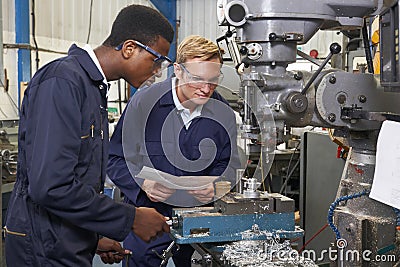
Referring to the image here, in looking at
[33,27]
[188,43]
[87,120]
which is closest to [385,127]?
[87,120]

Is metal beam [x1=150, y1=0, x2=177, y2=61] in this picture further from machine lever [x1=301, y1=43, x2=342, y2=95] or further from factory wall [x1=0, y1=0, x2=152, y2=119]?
machine lever [x1=301, y1=43, x2=342, y2=95]

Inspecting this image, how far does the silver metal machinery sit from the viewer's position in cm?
111

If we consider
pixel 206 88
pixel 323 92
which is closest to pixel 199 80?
pixel 206 88

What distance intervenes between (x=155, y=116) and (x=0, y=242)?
944 millimetres

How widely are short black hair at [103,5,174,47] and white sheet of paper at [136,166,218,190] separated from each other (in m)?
0.46

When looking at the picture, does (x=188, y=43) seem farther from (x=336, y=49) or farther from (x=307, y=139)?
(x=307, y=139)

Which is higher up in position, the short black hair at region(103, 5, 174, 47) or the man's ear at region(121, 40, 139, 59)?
the short black hair at region(103, 5, 174, 47)

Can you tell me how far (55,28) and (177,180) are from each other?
8.26ft

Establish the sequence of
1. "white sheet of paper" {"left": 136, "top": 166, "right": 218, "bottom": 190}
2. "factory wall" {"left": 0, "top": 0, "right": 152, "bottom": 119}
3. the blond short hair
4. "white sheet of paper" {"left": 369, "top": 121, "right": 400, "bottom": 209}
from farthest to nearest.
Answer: "factory wall" {"left": 0, "top": 0, "right": 152, "bottom": 119}, the blond short hair, "white sheet of paper" {"left": 136, "top": 166, "right": 218, "bottom": 190}, "white sheet of paper" {"left": 369, "top": 121, "right": 400, "bottom": 209}

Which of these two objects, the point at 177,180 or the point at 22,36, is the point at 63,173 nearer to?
the point at 177,180

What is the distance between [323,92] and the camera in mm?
1168

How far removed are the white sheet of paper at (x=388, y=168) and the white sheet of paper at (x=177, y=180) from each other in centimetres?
53

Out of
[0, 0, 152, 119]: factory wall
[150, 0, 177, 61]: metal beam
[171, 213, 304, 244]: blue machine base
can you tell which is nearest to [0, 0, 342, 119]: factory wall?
[0, 0, 152, 119]: factory wall

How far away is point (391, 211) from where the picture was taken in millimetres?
1195
